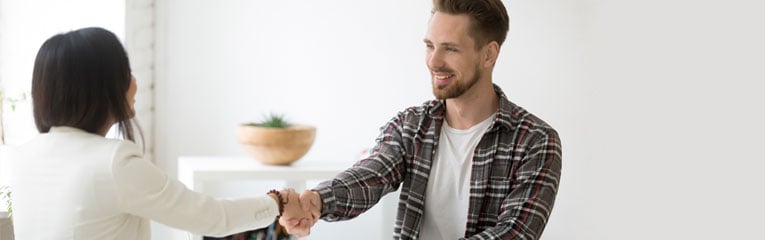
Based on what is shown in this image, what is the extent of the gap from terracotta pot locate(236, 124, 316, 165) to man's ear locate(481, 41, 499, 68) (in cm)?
92

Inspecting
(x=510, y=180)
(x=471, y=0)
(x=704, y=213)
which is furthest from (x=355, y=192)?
(x=704, y=213)

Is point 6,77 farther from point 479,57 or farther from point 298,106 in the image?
point 479,57

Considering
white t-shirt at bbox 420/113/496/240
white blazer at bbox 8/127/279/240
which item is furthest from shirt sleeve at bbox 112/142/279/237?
white t-shirt at bbox 420/113/496/240

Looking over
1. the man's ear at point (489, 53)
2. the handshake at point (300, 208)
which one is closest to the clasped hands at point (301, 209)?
the handshake at point (300, 208)

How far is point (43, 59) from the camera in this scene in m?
1.68

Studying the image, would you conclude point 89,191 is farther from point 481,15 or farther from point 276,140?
point 276,140

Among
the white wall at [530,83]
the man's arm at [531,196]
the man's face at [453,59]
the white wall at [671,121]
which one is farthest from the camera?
the white wall at [530,83]

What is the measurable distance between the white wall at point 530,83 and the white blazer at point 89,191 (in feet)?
5.20

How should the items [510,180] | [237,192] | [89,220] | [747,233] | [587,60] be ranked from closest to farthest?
[89,220] < [510,180] < [747,233] < [587,60] < [237,192]

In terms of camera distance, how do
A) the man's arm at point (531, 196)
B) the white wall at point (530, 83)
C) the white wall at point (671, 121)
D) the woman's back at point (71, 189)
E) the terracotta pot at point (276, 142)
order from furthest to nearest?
the terracotta pot at point (276, 142), the white wall at point (530, 83), the white wall at point (671, 121), the man's arm at point (531, 196), the woman's back at point (71, 189)

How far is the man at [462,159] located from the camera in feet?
7.03

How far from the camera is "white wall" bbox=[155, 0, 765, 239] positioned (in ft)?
9.19

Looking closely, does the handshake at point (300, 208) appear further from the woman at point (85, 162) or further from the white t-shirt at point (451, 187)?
the woman at point (85, 162)

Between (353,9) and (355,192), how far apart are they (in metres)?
1.54
